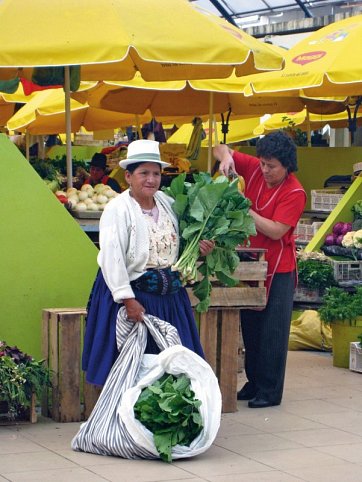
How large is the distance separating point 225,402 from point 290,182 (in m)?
1.55

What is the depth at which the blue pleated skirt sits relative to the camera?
6.32m

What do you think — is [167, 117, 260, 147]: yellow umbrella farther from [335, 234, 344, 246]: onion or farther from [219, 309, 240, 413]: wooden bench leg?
[219, 309, 240, 413]: wooden bench leg

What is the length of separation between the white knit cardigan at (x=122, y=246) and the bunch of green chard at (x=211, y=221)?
0.30 meters

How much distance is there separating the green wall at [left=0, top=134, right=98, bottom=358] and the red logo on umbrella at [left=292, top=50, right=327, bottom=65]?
226 inches

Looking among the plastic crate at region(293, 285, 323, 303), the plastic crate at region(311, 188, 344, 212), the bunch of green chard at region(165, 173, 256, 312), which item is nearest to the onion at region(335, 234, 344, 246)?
the plastic crate at region(293, 285, 323, 303)

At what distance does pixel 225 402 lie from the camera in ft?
24.1

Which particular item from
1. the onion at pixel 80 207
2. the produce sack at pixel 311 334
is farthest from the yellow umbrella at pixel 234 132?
the onion at pixel 80 207

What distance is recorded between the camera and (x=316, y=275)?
10234 millimetres

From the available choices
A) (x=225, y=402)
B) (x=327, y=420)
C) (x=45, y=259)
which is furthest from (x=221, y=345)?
(x=45, y=259)

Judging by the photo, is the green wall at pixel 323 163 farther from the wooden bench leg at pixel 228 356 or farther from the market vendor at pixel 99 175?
the wooden bench leg at pixel 228 356

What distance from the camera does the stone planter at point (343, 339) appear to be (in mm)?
9172

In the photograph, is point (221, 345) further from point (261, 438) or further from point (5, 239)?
point (5, 239)

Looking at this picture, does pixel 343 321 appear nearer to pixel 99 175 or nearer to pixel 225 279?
pixel 225 279

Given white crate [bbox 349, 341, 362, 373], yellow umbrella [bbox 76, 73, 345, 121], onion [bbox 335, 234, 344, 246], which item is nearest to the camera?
white crate [bbox 349, 341, 362, 373]
